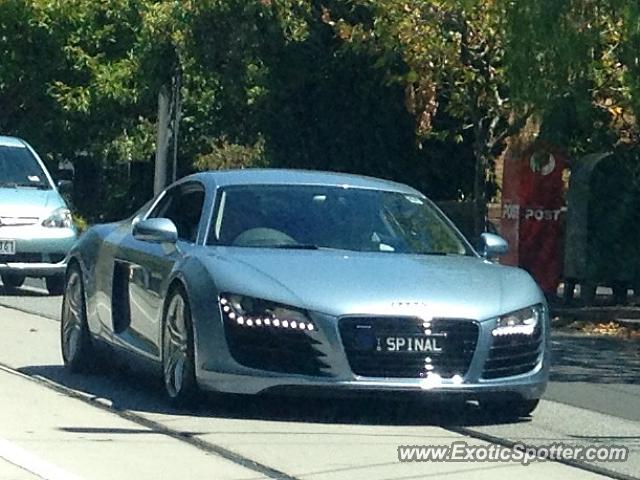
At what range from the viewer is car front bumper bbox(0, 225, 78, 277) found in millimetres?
18859

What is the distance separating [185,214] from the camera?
11117 mm

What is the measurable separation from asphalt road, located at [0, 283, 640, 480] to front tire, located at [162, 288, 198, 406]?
129 mm

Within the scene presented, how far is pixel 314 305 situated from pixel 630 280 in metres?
9.68

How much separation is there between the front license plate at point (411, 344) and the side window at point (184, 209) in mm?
1649

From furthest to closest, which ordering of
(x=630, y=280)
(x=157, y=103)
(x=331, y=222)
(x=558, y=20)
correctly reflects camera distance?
(x=157, y=103), (x=630, y=280), (x=558, y=20), (x=331, y=222)

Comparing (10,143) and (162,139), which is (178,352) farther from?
(162,139)

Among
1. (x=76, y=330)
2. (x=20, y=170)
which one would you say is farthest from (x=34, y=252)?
(x=76, y=330)

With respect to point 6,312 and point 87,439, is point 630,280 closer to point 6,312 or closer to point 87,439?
point 6,312

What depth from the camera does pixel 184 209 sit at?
36.7 feet

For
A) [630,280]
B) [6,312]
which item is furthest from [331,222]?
[630,280]

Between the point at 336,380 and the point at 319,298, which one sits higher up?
the point at 319,298

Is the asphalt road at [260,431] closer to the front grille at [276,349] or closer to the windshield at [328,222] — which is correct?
the front grille at [276,349]

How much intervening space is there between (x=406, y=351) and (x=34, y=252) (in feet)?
33.3

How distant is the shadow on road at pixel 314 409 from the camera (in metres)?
9.90
